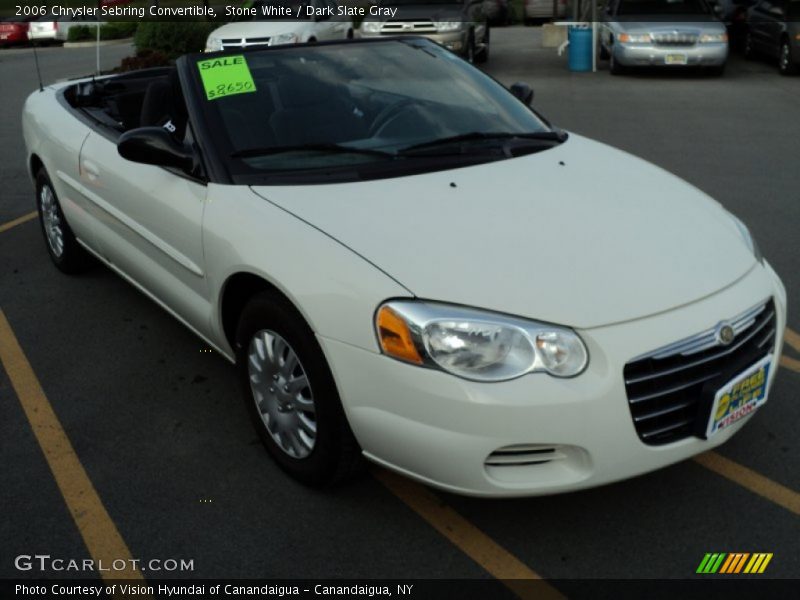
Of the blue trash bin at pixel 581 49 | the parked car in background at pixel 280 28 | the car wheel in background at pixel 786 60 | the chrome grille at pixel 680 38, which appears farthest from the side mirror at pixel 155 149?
the blue trash bin at pixel 581 49

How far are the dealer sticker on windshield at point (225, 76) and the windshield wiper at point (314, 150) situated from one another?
401mm

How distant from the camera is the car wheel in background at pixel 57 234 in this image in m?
5.76

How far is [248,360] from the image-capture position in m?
3.61

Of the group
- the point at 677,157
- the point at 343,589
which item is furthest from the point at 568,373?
the point at 677,157

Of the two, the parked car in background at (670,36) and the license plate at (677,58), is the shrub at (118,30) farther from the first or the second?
the license plate at (677,58)

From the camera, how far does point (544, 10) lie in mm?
31000

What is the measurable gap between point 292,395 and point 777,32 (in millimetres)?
14851

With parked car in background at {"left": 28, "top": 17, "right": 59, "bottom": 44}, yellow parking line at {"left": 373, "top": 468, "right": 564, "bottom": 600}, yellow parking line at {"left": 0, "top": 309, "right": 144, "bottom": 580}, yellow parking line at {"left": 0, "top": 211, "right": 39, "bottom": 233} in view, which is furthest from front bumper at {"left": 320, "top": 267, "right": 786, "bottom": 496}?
parked car in background at {"left": 28, "top": 17, "right": 59, "bottom": 44}

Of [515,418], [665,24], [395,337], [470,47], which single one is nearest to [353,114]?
[395,337]

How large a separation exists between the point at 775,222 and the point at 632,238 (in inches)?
154

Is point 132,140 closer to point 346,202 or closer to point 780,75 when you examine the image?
point 346,202

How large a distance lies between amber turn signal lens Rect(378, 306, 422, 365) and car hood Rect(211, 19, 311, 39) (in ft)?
47.0

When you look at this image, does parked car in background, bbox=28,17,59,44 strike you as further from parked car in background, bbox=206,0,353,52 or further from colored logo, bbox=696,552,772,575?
colored logo, bbox=696,552,772,575

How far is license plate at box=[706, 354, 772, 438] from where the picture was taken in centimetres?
299
